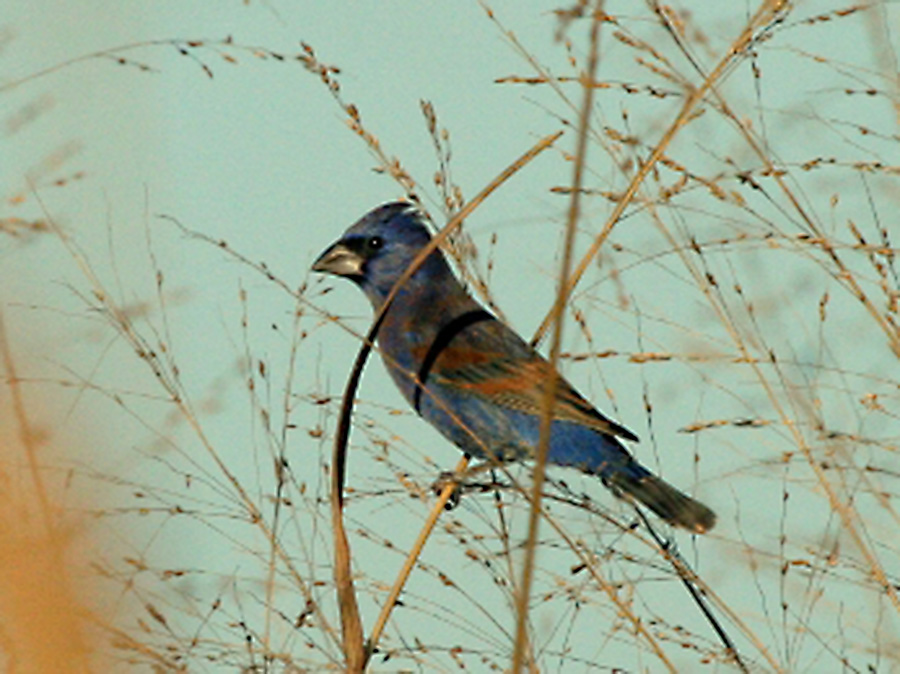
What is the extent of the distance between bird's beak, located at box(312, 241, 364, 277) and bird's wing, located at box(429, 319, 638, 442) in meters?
0.41

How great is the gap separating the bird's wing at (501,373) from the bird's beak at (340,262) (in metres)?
0.41

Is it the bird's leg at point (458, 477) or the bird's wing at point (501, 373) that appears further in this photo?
the bird's wing at point (501, 373)

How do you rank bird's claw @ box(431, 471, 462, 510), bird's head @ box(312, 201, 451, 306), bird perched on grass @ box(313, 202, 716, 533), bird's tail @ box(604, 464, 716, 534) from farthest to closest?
1. bird's head @ box(312, 201, 451, 306)
2. bird perched on grass @ box(313, 202, 716, 533)
3. bird's tail @ box(604, 464, 716, 534)
4. bird's claw @ box(431, 471, 462, 510)

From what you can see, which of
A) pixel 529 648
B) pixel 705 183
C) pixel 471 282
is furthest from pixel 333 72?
pixel 529 648

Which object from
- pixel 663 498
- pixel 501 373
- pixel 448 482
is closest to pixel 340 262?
pixel 501 373

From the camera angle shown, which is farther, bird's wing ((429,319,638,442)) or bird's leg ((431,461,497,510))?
bird's wing ((429,319,638,442))

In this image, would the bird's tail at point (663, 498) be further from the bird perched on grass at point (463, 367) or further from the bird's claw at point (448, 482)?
the bird's claw at point (448, 482)

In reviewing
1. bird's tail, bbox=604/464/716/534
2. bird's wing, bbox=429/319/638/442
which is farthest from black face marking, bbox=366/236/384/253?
bird's tail, bbox=604/464/716/534

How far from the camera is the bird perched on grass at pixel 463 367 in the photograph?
4328 millimetres

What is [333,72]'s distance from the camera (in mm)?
3074

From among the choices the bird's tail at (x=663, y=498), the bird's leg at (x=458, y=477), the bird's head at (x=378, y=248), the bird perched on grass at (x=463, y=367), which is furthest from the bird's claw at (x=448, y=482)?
the bird's head at (x=378, y=248)

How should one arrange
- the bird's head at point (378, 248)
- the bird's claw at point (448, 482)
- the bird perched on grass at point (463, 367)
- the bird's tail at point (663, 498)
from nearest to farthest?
1. the bird's claw at point (448, 482)
2. the bird's tail at point (663, 498)
3. the bird perched on grass at point (463, 367)
4. the bird's head at point (378, 248)

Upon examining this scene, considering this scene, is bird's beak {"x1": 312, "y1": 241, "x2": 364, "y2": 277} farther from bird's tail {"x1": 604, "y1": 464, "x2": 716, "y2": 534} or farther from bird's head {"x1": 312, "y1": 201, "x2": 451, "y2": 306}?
bird's tail {"x1": 604, "y1": 464, "x2": 716, "y2": 534}

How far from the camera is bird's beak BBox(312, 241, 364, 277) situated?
478cm
